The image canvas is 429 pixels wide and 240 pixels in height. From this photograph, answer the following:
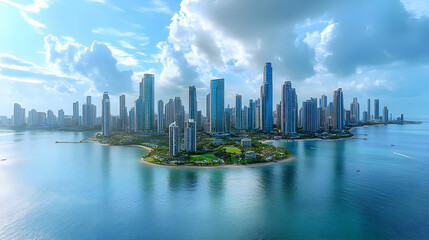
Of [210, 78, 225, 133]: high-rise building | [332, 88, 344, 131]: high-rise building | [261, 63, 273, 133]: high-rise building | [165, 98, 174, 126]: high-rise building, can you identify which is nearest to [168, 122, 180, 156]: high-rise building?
[210, 78, 225, 133]: high-rise building

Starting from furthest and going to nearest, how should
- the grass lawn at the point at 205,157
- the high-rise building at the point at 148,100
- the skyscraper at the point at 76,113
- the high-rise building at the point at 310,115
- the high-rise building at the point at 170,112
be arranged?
the skyscraper at the point at 76,113 → the high-rise building at the point at 170,112 → the high-rise building at the point at 148,100 → the high-rise building at the point at 310,115 → the grass lawn at the point at 205,157

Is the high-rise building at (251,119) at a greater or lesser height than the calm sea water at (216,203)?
greater

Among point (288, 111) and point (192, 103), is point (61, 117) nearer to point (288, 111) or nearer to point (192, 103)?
point (192, 103)

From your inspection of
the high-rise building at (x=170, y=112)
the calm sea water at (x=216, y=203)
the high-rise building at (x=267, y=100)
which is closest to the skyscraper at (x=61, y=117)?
the high-rise building at (x=170, y=112)

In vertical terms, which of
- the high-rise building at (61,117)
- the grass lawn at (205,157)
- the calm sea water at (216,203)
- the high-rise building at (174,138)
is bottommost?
the calm sea water at (216,203)

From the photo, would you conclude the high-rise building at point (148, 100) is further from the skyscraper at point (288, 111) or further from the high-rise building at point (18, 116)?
the high-rise building at point (18, 116)

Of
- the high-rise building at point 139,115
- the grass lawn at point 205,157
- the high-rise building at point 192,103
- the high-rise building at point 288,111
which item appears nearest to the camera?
the grass lawn at point 205,157

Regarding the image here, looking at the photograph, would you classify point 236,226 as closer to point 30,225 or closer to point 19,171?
point 30,225

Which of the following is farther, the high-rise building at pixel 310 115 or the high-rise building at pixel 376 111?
the high-rise building at pixel 376 111

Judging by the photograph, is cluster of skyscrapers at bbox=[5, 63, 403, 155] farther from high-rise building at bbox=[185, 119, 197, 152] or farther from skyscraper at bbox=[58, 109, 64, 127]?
high-rise building at bbox=[185, 119, 197, 152]
